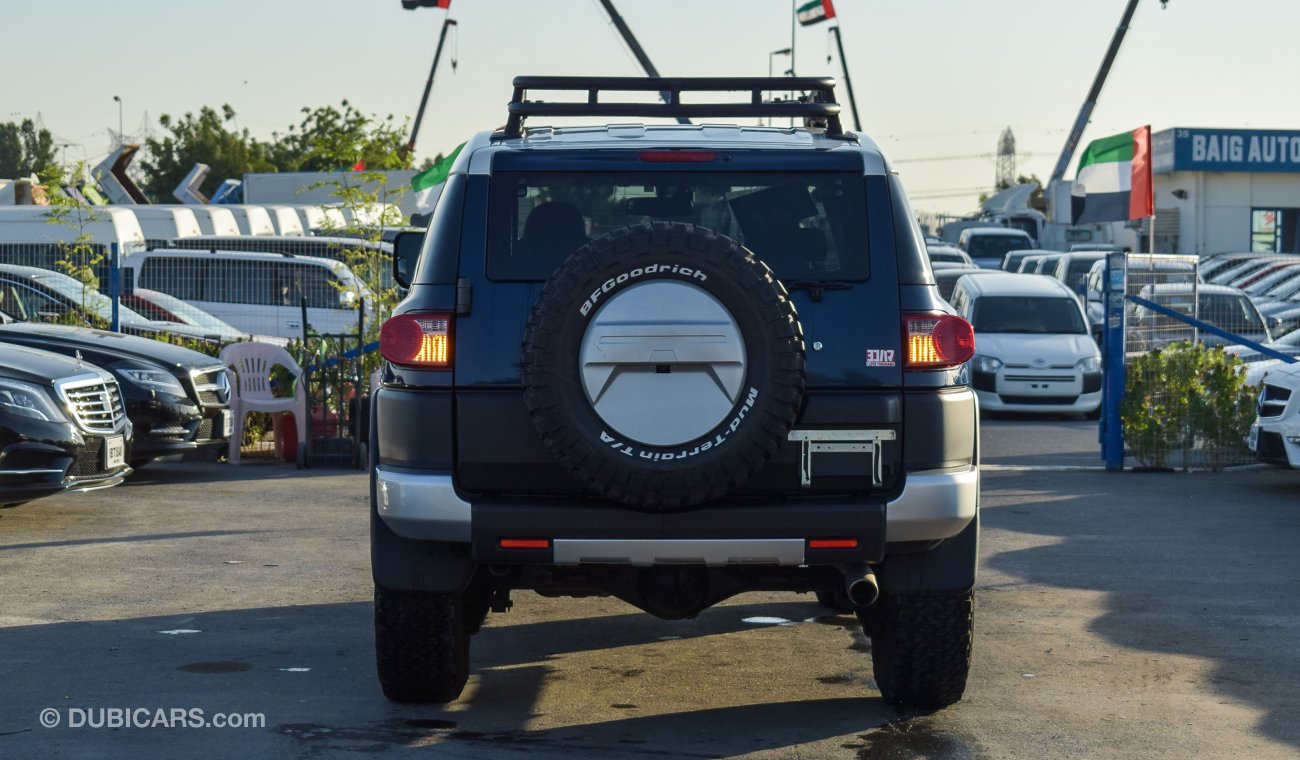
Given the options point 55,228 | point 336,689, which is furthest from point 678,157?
point 55,228

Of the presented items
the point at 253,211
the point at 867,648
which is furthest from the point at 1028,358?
the point at 253,211

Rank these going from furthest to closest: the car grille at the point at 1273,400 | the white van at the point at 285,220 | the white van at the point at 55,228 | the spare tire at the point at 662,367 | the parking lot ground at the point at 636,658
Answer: the white van at the point at 285,220 → the white van at the point at 55,228 → the car grille at the point at 1273,400 → the parking lot ground at the point at 636,658 → the spare tire at the point at 662,367

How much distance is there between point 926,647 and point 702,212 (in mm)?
1717

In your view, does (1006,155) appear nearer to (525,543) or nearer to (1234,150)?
(1234,150)

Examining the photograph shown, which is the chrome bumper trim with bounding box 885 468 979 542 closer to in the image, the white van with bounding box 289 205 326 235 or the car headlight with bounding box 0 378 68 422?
the car headlight with bounding box 0 378 68 422

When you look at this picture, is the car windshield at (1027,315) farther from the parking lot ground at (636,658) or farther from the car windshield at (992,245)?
the car windshield at (992,245)

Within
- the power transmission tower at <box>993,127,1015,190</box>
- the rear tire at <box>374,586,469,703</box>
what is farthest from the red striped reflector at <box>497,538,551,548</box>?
the power transmission tower at <box>993,127,1015,190</box>

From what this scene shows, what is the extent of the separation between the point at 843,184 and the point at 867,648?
2.49 meters

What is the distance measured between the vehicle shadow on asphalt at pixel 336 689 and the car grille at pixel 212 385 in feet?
20.3

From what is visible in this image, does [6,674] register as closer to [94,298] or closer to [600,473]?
[600,473]

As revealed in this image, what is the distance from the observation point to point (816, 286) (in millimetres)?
5785

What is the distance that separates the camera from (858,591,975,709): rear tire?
20.1ft

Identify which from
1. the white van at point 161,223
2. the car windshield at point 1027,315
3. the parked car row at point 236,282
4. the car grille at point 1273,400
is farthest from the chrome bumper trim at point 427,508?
the white van at point 161,223

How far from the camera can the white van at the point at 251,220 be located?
1414 inches
